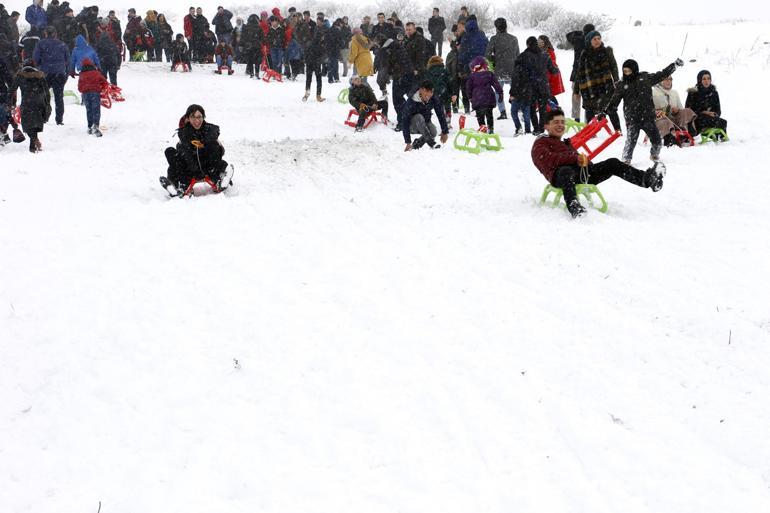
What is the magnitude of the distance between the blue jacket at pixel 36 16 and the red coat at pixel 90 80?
9.40 meters

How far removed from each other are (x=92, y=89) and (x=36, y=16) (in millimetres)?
10106

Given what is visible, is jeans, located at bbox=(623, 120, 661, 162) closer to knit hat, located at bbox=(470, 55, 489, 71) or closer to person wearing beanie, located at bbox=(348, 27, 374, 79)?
knit hat, located at bbox=(470, 55, 489, 71)

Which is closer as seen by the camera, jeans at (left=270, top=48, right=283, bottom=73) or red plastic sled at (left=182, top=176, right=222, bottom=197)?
red plastic sled at (left=182, top=176, right=222, bottom=197)

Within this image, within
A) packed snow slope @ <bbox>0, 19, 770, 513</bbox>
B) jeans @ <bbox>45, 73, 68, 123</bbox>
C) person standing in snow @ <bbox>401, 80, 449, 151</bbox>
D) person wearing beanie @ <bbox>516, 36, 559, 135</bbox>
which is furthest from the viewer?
jeans @ <bbox>45, 73, 68, 123</bbox>

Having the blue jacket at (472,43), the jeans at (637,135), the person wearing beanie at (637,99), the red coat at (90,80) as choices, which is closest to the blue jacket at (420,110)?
the blue jacket at (472,43)

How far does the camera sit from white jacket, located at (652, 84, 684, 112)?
10828mm

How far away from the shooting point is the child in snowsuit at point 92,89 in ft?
39.3

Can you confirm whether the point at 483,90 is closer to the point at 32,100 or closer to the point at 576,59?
the point at 576,59

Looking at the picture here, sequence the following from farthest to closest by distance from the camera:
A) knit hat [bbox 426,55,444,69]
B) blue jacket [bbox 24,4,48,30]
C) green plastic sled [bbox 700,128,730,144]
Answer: blue jacket [bbox 24,4,48,30] → knit hat [bbox 426,55,444,69] → green plastic sled [bbox 700,128,730,144]

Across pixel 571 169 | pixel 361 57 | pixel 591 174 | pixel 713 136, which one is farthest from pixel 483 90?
pixel 571 169

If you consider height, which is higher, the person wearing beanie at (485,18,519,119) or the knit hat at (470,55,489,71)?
the person wearing beanie at (485,18,519,119)

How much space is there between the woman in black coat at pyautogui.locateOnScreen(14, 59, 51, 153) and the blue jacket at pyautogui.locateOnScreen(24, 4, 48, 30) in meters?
10.4

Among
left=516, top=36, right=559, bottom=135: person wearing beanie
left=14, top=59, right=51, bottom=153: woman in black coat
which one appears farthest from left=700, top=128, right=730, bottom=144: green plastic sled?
left=14, top=59, right=51, bottom=153: woman in black coat

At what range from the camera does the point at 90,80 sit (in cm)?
1194
